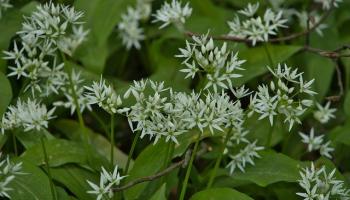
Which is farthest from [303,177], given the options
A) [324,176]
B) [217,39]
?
[217,39]

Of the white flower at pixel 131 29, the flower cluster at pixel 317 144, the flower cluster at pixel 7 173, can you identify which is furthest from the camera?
the white flower at pixel 131 29

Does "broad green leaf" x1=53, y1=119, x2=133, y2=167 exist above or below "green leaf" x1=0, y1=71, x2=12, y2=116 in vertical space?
below

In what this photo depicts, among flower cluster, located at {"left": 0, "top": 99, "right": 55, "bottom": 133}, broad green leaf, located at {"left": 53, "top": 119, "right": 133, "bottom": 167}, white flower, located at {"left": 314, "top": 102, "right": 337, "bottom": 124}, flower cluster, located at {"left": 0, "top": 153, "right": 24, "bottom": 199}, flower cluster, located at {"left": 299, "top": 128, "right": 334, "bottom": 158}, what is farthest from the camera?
white flower, located at {"left": 314, "top": 102, "right": 337, "bottom": 124}

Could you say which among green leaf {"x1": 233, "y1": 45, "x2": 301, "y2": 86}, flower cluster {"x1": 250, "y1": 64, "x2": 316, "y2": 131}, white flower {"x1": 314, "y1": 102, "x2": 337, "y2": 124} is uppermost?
green leaf {"x1": 233, "y1": 45, "x2": 301, "y2": 86}

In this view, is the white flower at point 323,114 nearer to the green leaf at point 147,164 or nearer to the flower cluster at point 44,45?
the green leaf at point 147,164

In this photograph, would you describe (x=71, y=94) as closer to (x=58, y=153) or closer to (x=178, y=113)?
(x=58, y=153)

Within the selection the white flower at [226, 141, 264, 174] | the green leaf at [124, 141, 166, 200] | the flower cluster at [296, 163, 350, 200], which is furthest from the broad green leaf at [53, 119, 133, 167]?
the flower cluster at [296, 163, 350, 200]

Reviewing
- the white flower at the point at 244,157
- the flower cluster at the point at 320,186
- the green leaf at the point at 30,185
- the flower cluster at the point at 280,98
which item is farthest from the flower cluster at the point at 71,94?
the flower cluster at the point at 320,186

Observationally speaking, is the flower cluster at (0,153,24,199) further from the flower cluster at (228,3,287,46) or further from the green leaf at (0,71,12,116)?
the flower cluster at (228,3,287,46)

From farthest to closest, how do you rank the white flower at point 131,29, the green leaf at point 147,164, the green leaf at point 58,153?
the white flower at point 131,29 → the green leaf at point 58,153 → the green leaf at point 147,164
